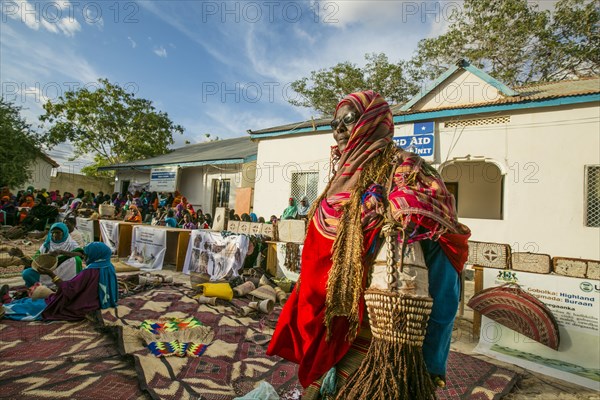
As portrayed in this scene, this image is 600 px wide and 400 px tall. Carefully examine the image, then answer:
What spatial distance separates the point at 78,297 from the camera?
4.05 m

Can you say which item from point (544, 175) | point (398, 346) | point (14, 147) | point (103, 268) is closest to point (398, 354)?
point (398, 346)

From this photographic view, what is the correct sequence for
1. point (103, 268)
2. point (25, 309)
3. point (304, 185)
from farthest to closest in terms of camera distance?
point (304, 185)
point (103, 268)
point (25, 309)

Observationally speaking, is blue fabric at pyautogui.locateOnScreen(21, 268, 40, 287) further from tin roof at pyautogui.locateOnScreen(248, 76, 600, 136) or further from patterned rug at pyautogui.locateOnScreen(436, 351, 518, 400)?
tin roof at pyautogui.locateOnScreen(248, 76, 600, 136)

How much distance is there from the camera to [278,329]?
1409mm

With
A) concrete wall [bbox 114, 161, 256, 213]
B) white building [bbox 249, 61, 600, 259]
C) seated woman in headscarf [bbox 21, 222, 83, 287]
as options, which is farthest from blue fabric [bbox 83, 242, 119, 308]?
concrete wall [bbox 114, 161, 256, 213]

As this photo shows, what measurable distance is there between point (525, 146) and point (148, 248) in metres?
9.16

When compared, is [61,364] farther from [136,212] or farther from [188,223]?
[136,212]

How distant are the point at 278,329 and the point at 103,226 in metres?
9.52

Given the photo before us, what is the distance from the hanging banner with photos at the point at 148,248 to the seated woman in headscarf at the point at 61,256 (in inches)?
90.1

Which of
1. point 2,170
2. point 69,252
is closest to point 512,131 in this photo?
point 69,252

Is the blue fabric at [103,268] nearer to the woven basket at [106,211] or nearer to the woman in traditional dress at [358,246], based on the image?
the woman in traditional dress at [358,246]

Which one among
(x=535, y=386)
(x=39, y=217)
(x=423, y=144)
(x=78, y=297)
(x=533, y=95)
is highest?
(x=533, y=95)

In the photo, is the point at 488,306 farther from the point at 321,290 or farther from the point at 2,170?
the point at 2,170

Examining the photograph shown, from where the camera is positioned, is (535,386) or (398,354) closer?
(398,354)
